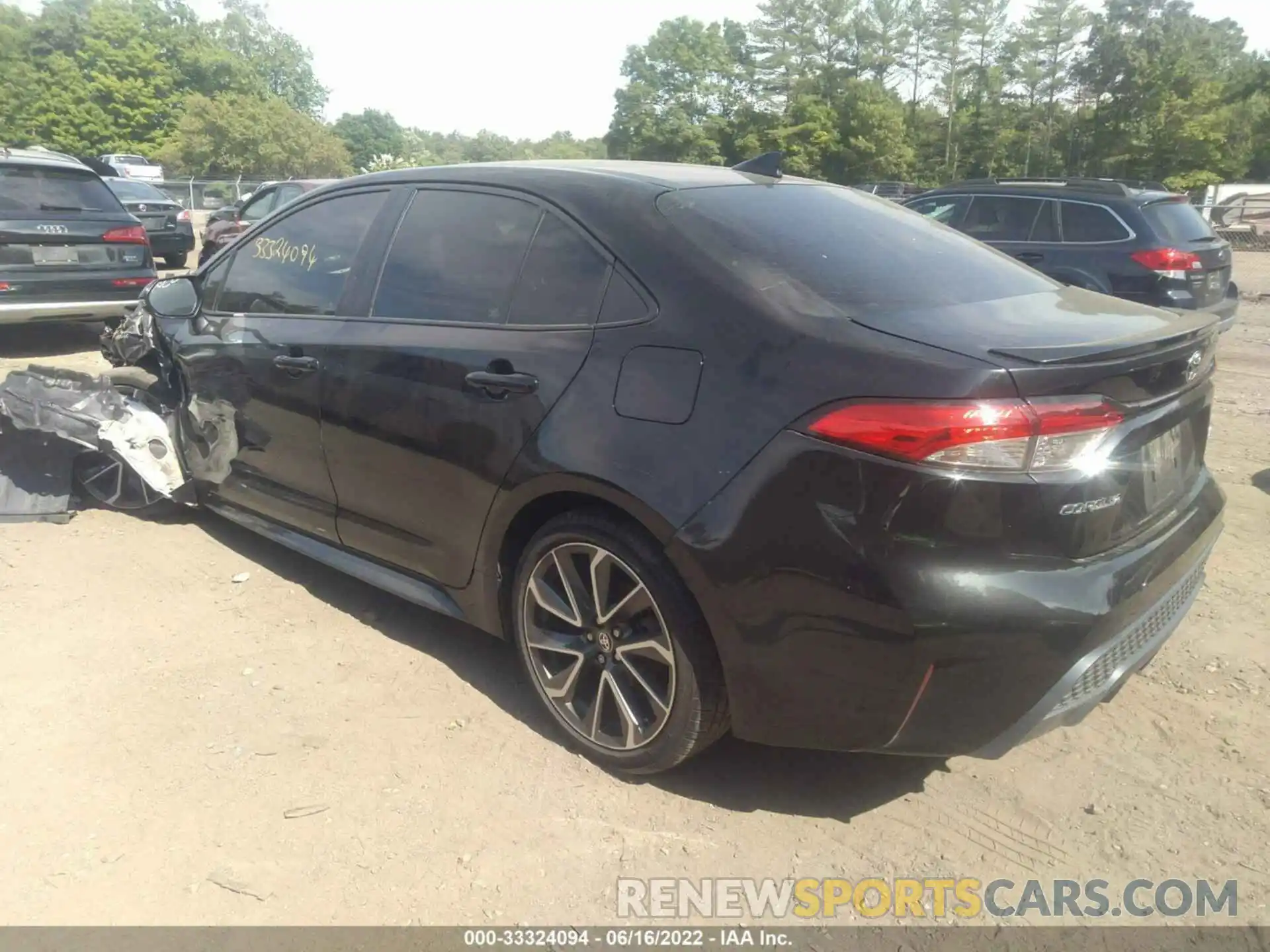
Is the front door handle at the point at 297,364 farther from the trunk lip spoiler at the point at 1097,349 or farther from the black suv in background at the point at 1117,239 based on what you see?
the black suv in background at the point at 1117,239

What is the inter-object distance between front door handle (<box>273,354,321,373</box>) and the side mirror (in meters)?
0.89

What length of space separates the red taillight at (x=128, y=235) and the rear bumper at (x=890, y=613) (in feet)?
27.5

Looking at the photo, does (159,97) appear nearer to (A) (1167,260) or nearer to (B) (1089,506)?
(A) (1167,260)

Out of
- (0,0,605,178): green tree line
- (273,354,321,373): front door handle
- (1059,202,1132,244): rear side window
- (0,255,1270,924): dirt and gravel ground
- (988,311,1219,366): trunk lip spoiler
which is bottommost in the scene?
(0,255,1270,924): dirt and gravel ground

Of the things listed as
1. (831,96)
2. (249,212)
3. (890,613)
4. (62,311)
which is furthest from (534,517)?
(831,96)

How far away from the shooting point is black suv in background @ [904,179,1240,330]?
7.91 meters

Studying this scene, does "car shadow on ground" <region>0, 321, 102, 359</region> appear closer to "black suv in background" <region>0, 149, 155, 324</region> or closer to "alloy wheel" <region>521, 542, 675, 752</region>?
"black suv in background" <region>0, 149, 155, 324</region>

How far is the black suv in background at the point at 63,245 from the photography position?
818 centimetres

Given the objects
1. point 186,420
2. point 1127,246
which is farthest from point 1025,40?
point 186,420

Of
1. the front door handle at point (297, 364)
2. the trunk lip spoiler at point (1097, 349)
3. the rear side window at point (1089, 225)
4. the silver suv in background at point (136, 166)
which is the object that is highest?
the silver suv in background at point (136, 166)

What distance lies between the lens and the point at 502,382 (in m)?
2.89

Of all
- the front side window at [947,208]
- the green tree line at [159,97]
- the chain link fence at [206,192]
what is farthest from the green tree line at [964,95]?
the front side window at [947,208]

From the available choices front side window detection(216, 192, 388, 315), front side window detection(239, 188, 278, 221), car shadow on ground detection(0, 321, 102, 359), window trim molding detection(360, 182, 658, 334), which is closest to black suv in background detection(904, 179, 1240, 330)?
window trim molding detection(360, 182, 658, 334)

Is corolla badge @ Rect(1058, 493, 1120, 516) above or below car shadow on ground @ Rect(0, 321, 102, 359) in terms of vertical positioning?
above
